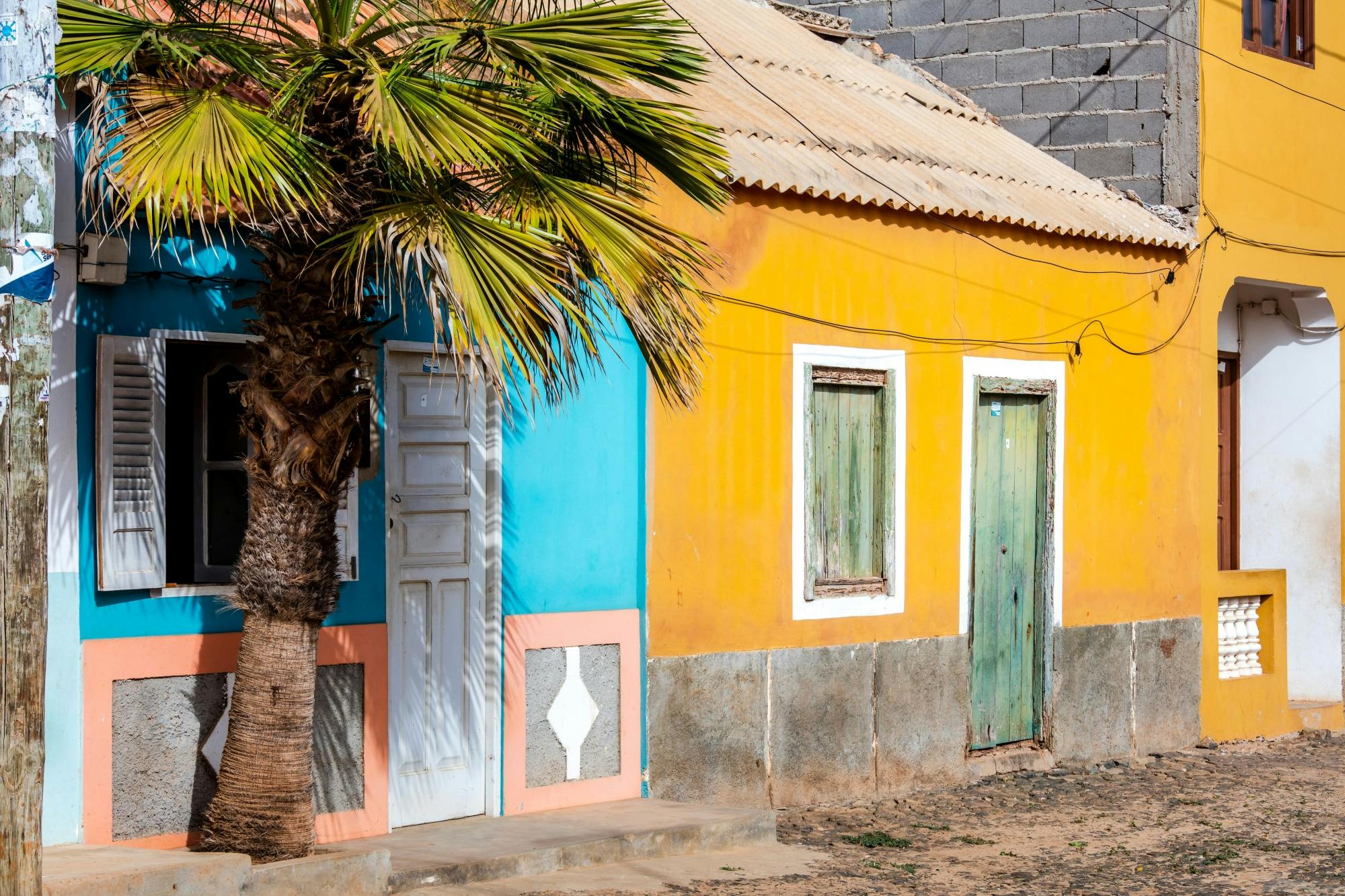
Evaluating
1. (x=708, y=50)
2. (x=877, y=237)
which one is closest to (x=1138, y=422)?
(x=877, y=237)

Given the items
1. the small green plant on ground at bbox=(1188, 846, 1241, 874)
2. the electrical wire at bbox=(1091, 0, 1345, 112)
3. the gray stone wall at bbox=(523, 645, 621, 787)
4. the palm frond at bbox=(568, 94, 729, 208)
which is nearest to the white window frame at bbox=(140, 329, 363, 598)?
the palm frond at bbox=(568, 94, 729, 208)

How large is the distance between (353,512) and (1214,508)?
8.02 metres

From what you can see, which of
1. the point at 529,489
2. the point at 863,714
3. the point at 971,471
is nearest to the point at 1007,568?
the point at 971,471

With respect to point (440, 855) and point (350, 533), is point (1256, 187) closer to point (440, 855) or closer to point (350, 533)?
point (350, 533)

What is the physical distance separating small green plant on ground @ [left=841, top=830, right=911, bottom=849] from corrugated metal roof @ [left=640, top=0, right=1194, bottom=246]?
12.0 feet

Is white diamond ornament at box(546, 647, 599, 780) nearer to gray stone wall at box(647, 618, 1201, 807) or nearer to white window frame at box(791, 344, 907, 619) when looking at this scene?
gray stone wall at box(647, 618, 1201, 807)

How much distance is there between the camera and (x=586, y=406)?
8.97 metres

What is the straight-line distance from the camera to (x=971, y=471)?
11.3 meters

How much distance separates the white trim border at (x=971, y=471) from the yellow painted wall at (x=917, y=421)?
63mm

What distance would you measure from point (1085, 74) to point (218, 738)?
9456 millimetres

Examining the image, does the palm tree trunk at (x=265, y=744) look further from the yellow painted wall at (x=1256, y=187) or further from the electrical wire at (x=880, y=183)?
the yellow painted wall at (x=1256, y=187)

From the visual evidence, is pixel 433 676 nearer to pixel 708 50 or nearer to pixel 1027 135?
pixel 708 50

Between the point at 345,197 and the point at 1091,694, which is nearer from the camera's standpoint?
the point at 345,197

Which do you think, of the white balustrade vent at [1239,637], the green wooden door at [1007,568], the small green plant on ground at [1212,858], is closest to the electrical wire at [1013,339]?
A: the green wooden door at [1007,568]
